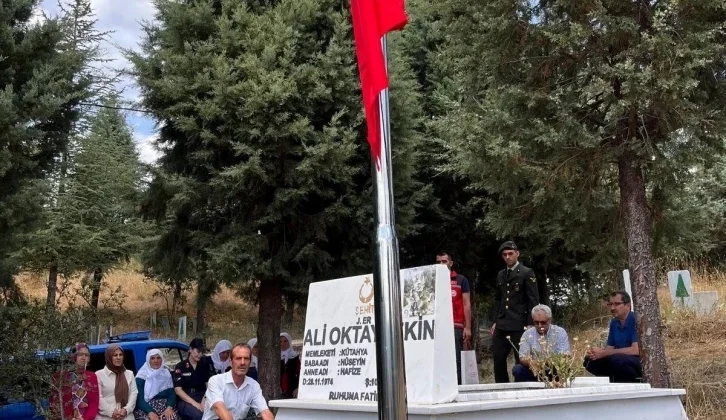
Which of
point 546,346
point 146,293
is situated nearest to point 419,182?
point 546,346

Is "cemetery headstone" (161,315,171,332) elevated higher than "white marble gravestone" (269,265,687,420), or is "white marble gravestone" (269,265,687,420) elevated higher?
"cemetery headstone" (161,315,171,332)

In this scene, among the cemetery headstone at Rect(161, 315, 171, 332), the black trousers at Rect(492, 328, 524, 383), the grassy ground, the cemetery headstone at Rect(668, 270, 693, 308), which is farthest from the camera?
the cemetery headstone at Rect(161, 315, 171, 332)

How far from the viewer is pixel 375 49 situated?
3.90 m

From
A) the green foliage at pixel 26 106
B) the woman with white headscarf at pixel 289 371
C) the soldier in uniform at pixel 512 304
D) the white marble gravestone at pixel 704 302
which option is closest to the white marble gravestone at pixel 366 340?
the soldier in uniform at pixel 512 304

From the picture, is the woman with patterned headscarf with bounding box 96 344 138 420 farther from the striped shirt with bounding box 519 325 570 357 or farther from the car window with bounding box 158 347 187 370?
the striped shirt with bounding box 519 325 570 357

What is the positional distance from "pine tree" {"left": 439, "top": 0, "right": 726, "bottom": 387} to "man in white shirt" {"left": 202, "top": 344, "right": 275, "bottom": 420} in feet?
11.7

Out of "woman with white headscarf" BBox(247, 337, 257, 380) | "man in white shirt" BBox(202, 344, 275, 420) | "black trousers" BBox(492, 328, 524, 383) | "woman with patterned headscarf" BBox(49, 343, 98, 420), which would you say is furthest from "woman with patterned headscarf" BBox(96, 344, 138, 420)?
"black trousers" BBox(492, 328, 524, 383)

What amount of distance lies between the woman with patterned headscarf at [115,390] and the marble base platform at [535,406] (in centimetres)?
325

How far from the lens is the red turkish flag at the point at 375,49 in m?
3.85

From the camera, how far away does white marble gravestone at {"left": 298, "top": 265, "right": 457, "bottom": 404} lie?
5.14 meters

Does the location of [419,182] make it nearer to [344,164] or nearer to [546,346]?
[344,164]

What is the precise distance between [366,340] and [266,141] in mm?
5734

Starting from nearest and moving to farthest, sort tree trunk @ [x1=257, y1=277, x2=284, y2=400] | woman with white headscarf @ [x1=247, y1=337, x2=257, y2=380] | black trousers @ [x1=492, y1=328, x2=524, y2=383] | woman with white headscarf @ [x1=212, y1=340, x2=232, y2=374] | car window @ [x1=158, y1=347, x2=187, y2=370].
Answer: black trousers @ [x1=492, y1=328, x2=524, y2=383]
woman with white headscarf @ [x1=212, y1=340, x2=232, y2=374]
woman with white headscarf @ [x1=247, y1=337, x2=257, y2=380]
tree trunk @ [x1=257, y1=277, x2=284, y2=400]
car window @ [x1=158, y1=347, x2=187, y2=370]

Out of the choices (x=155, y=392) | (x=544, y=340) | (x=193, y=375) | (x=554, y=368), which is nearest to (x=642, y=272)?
(x=544, y=340)
